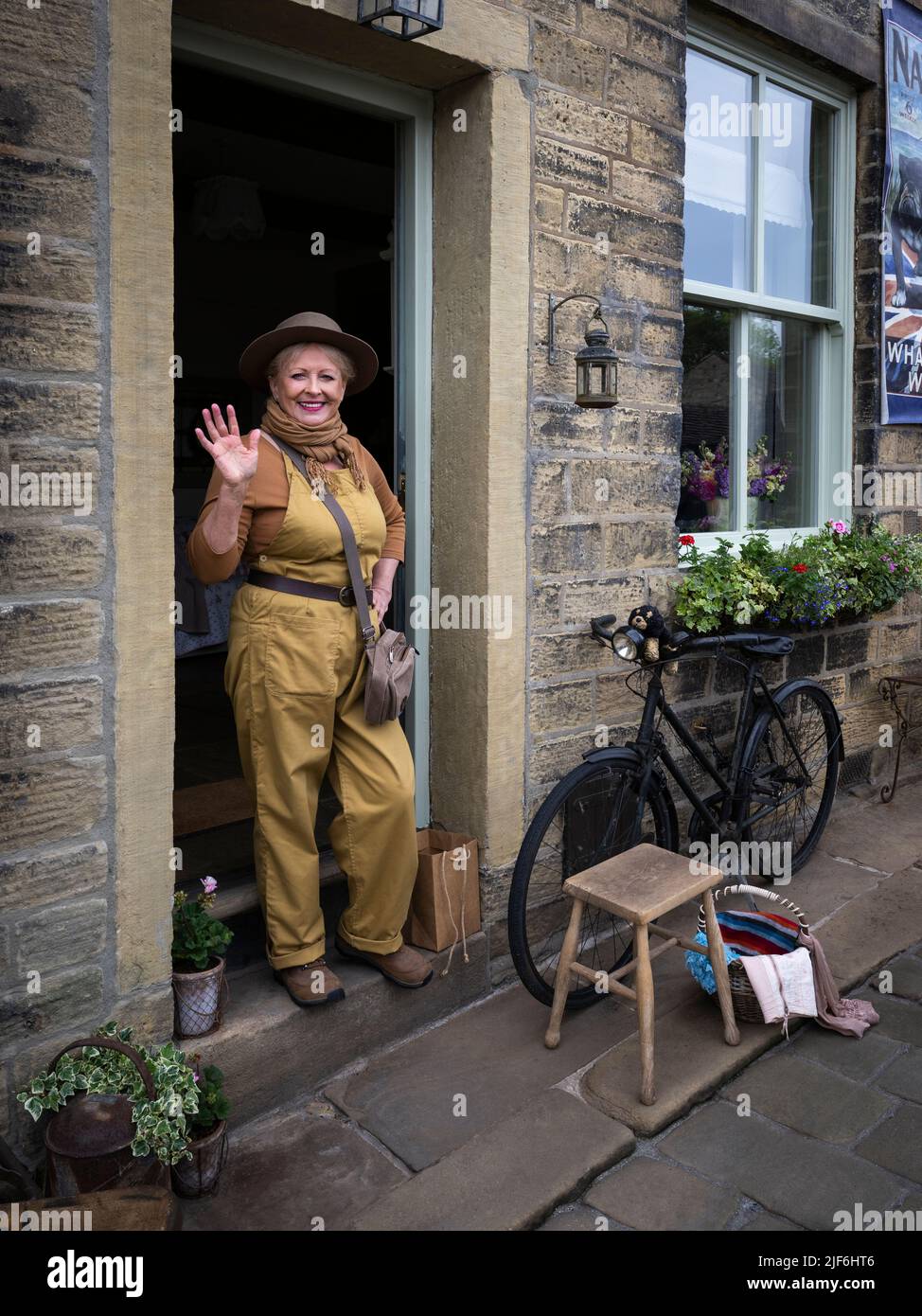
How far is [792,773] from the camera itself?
5062 mm

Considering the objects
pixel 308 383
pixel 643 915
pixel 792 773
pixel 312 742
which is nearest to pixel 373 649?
pixel 312 742

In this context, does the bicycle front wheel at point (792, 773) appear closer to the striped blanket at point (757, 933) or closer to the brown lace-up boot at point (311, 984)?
the striped blanket at point (757, 933)

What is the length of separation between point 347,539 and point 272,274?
6.80 m

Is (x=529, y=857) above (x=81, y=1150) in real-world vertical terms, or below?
above

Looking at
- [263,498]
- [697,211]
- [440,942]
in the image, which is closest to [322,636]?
[263,498]

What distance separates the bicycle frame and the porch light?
2.13 meters

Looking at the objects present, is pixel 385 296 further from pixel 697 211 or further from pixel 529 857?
pixel 529 857

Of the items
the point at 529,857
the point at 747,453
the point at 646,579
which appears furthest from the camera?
the point at 747,453

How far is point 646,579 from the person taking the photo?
14.7 feet

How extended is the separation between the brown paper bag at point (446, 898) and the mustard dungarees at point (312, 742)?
0.57 ft

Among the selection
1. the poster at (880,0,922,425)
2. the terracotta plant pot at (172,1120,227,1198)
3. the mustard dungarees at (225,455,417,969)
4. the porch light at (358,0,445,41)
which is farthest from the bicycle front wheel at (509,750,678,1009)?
the poster at (880,0,922,425)

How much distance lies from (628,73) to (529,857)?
2806 mm

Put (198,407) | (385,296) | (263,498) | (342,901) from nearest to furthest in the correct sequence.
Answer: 1. (263,498)
2. (342,901)
3. (385,296)
4. (198,407)

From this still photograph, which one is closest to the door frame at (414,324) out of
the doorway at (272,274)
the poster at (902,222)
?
the doorway at (272,274)
